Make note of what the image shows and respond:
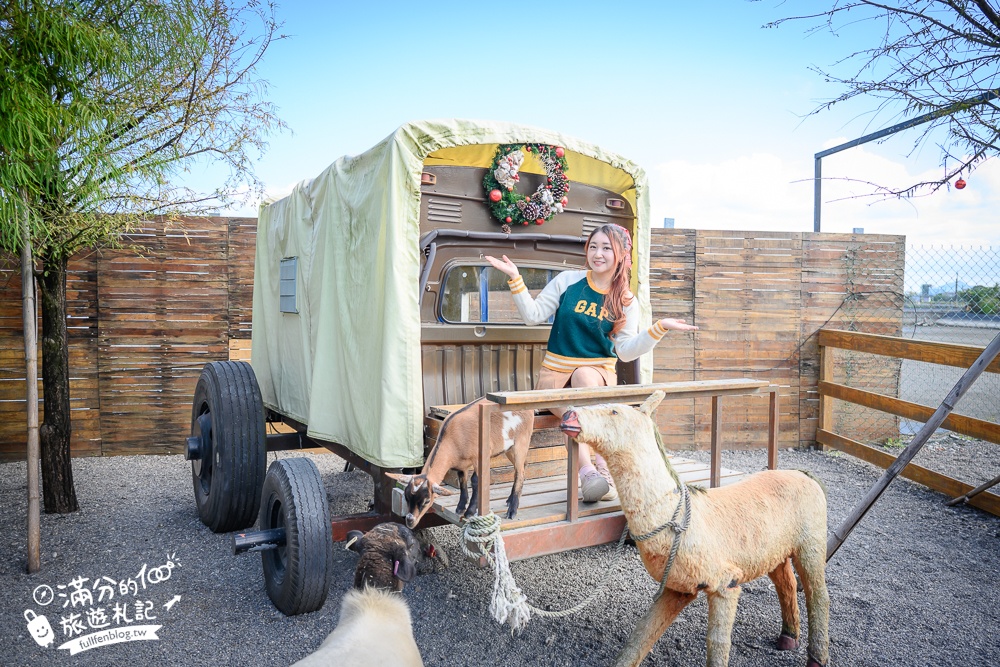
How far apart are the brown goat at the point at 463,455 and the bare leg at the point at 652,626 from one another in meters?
0.75

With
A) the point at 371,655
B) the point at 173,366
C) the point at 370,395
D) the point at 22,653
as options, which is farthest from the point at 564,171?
the point at 173,366

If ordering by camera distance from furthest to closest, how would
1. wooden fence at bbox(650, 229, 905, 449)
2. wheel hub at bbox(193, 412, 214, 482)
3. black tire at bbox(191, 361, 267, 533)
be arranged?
wooden fence at bbox(650, 229, 905, 449), wheel hub at bbox(193, 412, 214, 482), black tire at bbox(191, 361, 267, 533)

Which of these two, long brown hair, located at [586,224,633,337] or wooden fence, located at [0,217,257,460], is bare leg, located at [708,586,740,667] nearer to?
long brown hair, located at [586,224,633,337]

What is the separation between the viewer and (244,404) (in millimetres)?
4895

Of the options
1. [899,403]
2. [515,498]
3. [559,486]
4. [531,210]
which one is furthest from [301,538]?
[899,403]

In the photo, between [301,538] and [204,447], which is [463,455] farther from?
[204,447]

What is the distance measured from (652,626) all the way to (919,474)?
15.5 feet

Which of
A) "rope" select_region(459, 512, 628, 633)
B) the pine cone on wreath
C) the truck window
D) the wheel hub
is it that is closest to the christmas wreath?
the pine cone on wreath

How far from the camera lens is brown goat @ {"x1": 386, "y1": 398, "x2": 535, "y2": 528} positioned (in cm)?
316

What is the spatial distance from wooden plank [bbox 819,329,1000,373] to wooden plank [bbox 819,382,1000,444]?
44cm

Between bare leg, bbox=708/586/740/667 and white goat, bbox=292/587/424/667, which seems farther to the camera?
bare leg, bbox=708/586/740/667

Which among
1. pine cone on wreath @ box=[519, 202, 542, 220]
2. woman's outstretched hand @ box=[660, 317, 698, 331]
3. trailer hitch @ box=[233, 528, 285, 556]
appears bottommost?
trailer hitch @ box=[233, 528, 285, 556]

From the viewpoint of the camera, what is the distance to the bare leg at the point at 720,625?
2746 millimetres

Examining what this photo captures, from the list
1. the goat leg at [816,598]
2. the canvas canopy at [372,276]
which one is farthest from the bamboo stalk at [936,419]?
the canvas canopy at [372,276]
